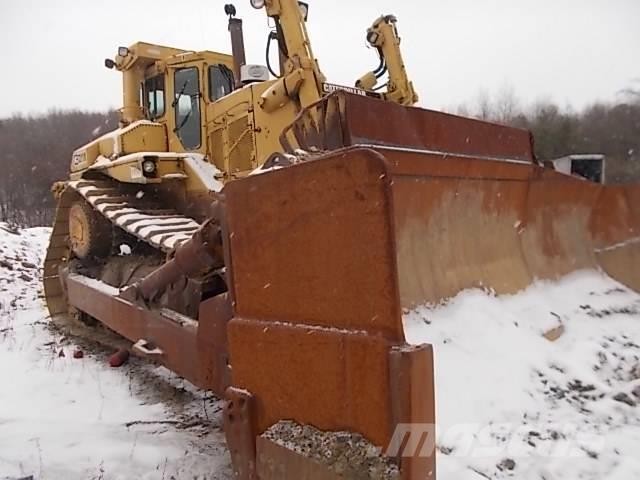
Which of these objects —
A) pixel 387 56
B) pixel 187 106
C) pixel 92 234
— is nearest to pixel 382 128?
pixel 92 234

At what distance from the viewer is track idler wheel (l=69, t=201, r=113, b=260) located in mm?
5648

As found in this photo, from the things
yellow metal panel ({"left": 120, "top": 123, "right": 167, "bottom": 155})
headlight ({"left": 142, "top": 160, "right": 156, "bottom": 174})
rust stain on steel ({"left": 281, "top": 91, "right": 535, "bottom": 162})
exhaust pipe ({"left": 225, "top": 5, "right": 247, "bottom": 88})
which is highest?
exhaust pipe ({"left": 225, "top": 5, "right": 247, "bottom": 88})

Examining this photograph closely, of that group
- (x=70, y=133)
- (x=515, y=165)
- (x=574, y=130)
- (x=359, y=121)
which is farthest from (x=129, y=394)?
(x=70, y=133)

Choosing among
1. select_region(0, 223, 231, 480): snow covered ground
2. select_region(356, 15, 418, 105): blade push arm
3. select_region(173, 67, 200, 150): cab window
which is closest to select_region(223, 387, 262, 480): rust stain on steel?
select_region(0, 223, 231, 480): snow covered ground

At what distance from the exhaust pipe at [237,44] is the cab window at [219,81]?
0.29 ft

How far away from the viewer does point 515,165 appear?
3496 millimetres

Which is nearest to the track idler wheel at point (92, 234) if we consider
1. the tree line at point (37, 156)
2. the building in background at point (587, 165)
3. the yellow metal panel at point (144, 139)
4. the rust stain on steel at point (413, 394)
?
the yellow metal panel at point (144, 139)

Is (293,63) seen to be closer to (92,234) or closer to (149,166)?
(149,166)

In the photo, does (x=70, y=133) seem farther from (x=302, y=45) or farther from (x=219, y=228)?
(x=219, y=228)

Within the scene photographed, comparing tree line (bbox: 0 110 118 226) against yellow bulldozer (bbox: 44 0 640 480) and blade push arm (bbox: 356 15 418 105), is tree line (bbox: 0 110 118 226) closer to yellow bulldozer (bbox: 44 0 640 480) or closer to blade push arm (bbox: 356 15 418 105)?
blade push arm (bbox: 356 15 418 105)

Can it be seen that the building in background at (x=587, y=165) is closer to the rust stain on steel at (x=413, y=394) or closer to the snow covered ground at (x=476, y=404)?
the snow covered ground at (x=476, y=404)

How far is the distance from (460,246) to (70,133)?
40.9m

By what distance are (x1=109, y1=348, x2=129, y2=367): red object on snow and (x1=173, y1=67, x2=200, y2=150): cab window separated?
8.08 ft

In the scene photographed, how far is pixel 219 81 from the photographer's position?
245 inches
